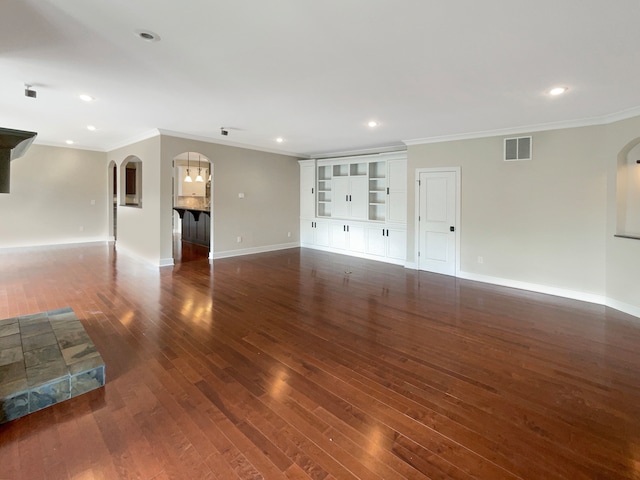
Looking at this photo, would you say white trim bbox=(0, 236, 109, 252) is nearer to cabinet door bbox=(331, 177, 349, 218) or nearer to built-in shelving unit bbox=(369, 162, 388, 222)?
cabinet door bbox=(331, 177, 349, 218)

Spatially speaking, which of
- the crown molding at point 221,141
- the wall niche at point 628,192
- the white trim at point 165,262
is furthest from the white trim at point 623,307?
the white trim at point 165,262

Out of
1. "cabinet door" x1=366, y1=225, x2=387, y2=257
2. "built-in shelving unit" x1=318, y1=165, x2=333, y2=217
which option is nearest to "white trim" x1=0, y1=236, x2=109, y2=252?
"built-in shelving unit" x1=318, y1=165, x2=333, y2=217

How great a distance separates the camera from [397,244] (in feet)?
23.3

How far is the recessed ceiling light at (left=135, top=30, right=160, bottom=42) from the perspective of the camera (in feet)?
8.00

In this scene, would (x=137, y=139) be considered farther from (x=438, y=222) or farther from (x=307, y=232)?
(x=438, y=222)

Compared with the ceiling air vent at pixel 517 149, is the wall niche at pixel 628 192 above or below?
below

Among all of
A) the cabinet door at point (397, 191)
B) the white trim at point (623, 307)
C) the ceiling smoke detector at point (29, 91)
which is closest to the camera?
the ceiling smoke detector at point (29, 91)

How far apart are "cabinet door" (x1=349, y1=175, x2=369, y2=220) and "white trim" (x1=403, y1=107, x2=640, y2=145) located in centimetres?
171

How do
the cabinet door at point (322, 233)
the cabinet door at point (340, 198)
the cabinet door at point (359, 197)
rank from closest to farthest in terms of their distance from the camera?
the cabinet door at point (359, 197) → the cabinet door at point (340, 198) → the cabinet door at point (322, 233)

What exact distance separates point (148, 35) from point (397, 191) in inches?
213

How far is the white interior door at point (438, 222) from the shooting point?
19.6ft

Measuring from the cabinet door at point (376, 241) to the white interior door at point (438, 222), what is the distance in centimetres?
106

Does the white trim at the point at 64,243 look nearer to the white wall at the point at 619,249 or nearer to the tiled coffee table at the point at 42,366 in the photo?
the tiled coffee table at the point at 42,366

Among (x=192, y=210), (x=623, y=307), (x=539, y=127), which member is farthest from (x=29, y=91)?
(x=623, y=307)
